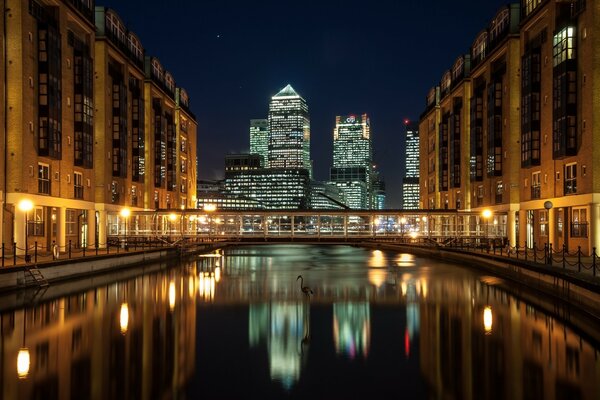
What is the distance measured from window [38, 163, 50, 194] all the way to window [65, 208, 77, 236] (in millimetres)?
6226

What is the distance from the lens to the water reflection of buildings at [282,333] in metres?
21.0

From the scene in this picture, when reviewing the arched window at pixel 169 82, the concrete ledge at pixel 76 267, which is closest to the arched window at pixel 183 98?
the arched window at pixel 169 82

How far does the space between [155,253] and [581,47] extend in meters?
43.8

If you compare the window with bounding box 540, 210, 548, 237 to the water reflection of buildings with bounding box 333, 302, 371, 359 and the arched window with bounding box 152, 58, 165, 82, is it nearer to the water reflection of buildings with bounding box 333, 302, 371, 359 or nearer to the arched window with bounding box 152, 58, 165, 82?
the water reflection of buildings with bounding box 333, 302, 371, 359

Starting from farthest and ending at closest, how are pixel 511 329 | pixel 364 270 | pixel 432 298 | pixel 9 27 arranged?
pixel 364 270, pixel 9 27, pixel 432 298, pixel 511 329

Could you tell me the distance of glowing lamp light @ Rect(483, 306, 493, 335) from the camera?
2717cm

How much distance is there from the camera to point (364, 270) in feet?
198

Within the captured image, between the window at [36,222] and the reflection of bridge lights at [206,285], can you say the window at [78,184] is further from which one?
the reflection of bridge lights at [206,285]

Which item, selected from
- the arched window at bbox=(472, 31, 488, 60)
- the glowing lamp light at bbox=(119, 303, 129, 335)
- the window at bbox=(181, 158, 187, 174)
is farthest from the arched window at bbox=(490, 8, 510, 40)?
the window at bbox=(181, 158, 187, 174)

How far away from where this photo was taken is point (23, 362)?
2083 centimetres

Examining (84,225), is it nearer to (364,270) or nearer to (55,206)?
(55,206)

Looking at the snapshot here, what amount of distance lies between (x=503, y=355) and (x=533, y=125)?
3840 centimetres

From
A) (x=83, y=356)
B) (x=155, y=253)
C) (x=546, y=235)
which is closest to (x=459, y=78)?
(x=546, y=235)

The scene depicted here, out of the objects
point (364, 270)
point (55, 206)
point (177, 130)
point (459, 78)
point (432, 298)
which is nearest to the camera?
point (432, 298)
